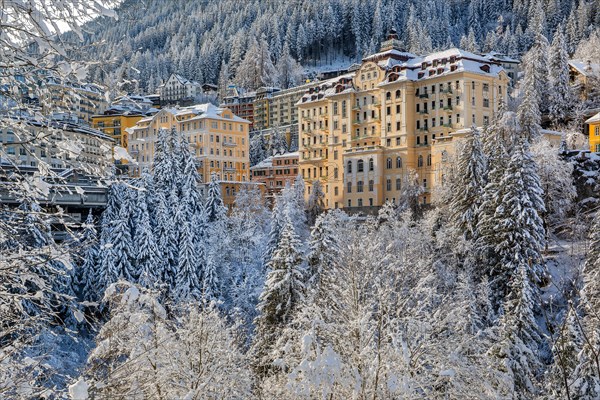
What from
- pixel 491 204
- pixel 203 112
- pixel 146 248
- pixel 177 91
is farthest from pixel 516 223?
pixel 177 91

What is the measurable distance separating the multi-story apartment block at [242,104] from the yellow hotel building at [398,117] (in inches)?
2563

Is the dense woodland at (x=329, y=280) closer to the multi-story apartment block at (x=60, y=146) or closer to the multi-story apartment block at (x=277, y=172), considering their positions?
the multi-story apartment block at (x=60, y=146)

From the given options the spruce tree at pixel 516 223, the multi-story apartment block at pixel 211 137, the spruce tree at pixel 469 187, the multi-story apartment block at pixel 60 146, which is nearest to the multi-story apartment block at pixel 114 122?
the multi-story apartment block at pixel 211 137

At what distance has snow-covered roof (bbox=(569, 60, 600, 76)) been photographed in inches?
3123

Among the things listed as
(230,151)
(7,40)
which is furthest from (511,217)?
(230,151)

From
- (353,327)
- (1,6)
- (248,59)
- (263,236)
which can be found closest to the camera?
(1,6)

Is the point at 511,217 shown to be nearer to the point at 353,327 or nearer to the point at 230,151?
the point at 353,327

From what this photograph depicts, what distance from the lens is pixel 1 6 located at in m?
4.55

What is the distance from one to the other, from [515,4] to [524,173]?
449 ft

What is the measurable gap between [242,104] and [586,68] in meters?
78.4

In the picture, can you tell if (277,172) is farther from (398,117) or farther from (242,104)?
(242,104)

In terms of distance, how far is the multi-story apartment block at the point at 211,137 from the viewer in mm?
84438

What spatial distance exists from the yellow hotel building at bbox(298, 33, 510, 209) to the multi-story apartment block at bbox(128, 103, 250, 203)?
46.1 ft

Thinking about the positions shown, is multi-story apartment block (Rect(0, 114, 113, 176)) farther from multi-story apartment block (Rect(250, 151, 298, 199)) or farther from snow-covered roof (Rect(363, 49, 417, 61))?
multi-story apartment block (Rect(250, 151, 298, 199))
